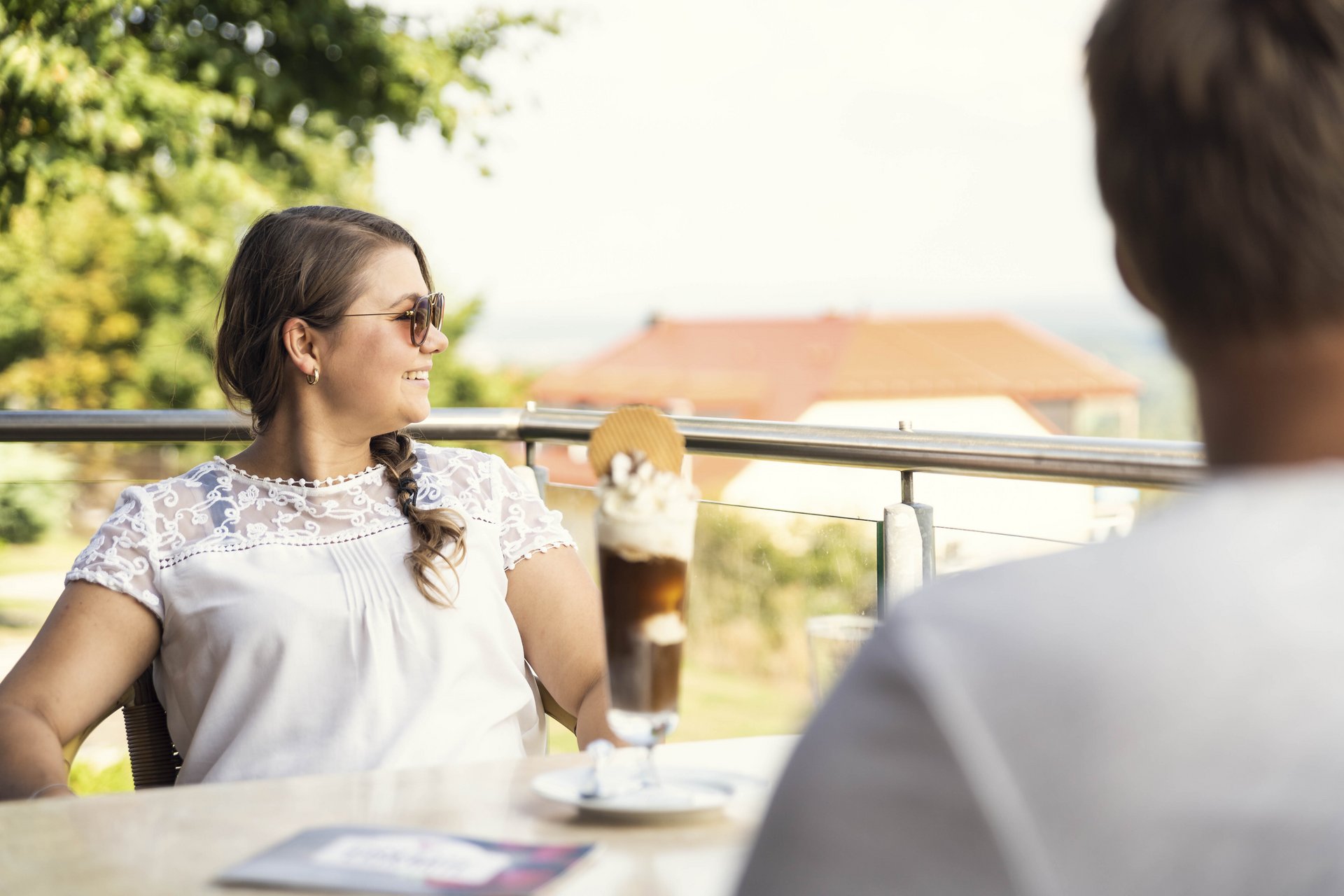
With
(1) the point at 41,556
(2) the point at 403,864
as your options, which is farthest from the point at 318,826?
(1) the point at 41,556

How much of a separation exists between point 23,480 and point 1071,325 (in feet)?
331

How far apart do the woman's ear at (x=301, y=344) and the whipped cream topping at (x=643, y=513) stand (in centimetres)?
119

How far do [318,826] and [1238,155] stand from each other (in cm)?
97

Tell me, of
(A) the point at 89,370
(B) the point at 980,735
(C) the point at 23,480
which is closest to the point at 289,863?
(B) the point at 980,735

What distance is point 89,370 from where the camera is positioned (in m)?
20.0

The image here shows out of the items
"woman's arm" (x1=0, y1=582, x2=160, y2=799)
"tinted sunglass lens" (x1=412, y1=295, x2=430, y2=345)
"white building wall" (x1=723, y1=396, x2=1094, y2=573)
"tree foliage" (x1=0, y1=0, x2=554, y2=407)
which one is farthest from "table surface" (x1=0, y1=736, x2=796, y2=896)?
"tree foliage" (x1=0, y1=0, x2=554, y2=407)

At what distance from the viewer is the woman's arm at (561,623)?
7.14ft

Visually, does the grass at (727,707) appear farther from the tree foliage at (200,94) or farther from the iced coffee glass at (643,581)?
the tree foliage at (200,94)

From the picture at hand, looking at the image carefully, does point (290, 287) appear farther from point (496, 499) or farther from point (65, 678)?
point (65, 678)

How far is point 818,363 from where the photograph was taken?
39.2 meters

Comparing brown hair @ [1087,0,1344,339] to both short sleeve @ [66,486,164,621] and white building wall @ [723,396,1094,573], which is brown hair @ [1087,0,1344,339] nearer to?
white building wall @ [723,396,1094,573]

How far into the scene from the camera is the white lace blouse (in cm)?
202

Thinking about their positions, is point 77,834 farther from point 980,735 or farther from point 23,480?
point 23,480

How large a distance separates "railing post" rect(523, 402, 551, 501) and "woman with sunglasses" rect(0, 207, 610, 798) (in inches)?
41.1
